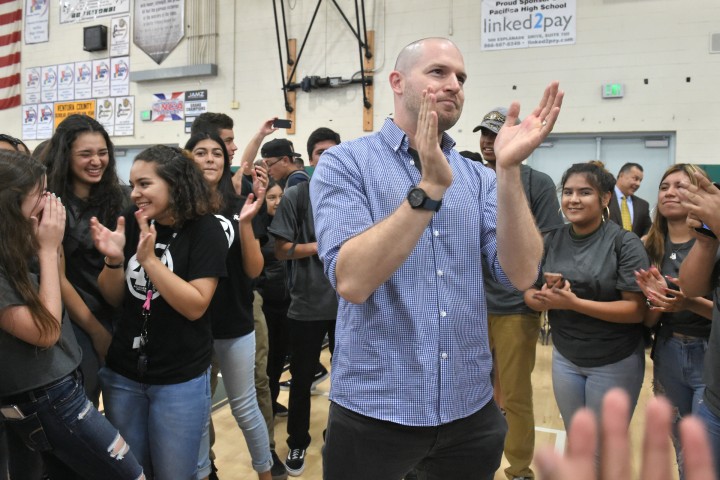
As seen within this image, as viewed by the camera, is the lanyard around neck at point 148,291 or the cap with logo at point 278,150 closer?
the lanyard around neck at point 148,291

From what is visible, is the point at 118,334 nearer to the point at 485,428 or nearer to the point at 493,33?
the point at 485,428

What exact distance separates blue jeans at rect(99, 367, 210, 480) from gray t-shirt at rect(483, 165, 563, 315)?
161 centimetres

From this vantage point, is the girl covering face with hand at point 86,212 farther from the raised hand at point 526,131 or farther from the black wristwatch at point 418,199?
the raised hand at point 526,131

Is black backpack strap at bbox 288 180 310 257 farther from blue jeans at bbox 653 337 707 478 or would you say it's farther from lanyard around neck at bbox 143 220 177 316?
blue jeans at bbox 653 337 707 478

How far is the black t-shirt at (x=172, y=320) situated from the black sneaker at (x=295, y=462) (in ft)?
3.96

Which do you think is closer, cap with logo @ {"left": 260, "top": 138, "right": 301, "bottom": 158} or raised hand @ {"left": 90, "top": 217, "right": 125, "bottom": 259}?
raised hand @ {"left": 90, "top": 217, "right": 125, "bottom": 259}

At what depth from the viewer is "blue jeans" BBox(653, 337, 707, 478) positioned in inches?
88.7

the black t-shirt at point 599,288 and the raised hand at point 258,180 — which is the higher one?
the raised hand at point 258,180

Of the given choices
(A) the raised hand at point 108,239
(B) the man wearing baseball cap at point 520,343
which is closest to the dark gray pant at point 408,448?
(A) the raised hand at point 108,239

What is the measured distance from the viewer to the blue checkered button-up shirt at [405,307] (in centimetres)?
140

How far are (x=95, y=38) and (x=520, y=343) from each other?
958cm

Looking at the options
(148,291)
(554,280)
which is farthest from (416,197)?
(554,280)

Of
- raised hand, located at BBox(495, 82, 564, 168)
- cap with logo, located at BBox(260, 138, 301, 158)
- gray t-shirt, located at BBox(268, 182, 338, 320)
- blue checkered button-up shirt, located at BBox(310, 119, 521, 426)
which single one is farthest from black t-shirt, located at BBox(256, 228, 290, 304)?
raised hand, located at BBox(495, 82, 564, 168)

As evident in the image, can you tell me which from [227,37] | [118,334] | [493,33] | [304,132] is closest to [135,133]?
[227,37]
